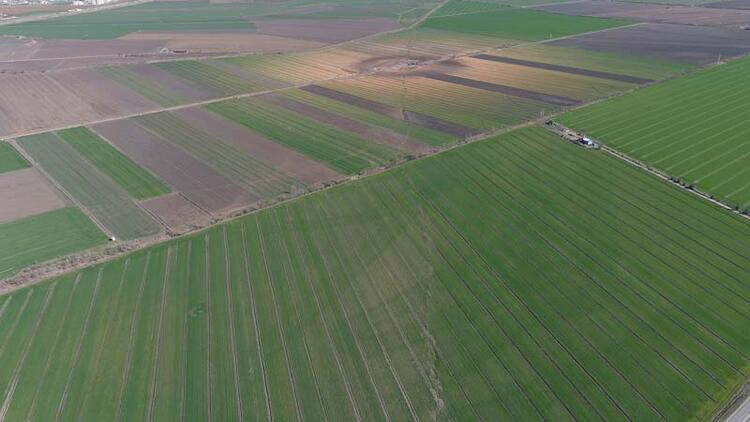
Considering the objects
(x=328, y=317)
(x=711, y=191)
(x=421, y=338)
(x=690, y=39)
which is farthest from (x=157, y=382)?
(x=690, y=39)

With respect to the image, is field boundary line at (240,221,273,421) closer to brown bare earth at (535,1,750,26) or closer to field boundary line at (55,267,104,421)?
field boundary line at (55,267,104,421)

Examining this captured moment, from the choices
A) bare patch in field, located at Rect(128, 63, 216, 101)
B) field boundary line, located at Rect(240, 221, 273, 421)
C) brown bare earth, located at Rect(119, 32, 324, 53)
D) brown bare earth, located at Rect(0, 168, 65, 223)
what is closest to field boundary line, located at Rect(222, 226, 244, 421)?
field boundary line, located at Rect(240, 221, 273, 421)

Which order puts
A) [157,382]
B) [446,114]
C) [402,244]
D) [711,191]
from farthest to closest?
[446,114] → [711,191] → [402,244] → [157,382]

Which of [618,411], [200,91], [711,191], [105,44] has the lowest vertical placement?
[618,411]

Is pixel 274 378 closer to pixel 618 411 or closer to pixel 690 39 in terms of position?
pixel 618 411

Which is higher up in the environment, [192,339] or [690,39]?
[690,39]

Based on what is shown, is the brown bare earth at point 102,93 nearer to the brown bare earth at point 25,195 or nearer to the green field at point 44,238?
the brown bare earth at point 25,195

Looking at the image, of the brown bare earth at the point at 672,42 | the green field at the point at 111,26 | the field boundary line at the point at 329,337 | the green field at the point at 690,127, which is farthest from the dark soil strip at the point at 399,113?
the green field at the point at 111,26
